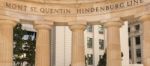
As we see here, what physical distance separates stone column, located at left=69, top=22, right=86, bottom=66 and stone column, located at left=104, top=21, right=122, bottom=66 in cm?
480

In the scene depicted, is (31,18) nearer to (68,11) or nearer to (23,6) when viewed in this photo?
(23,6)

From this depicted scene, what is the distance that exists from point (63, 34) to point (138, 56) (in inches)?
2847

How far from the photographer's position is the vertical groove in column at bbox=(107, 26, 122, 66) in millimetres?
55175

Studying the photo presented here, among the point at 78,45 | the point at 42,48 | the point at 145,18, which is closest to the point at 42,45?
the point at 42,48

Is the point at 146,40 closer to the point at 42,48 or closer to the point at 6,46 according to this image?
the point at 42,48

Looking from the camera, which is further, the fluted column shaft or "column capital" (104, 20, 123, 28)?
the fluted column shaft

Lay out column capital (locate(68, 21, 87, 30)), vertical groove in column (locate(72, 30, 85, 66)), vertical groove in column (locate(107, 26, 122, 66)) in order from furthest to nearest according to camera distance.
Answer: column capital (locate(68, 21, 87, 30)) → vertical groove in column (locate(72, 30, 85, 66)) → vertical groove in column (locate(107, 26, 122, 66))

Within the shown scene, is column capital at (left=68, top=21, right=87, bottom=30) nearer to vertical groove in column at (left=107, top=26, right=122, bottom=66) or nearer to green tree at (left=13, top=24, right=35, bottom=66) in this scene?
vertical groove in column at (left=107, top=26, right=122, bottom=66)

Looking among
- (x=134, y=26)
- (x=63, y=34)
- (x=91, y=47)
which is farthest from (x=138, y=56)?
(x=63, y=34)

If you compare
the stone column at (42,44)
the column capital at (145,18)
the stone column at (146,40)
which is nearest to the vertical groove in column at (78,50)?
the stone column at (42,44)

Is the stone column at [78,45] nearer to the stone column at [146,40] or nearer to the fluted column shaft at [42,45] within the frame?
the fluted column shaft at [42,45]

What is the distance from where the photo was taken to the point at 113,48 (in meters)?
55.4

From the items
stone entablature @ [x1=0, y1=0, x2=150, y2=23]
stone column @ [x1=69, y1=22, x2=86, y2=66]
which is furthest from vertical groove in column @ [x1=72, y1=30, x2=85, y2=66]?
stone entablature @ [x1=0, y1=0, x2=150, y2=23]

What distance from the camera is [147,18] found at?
51562 mm
